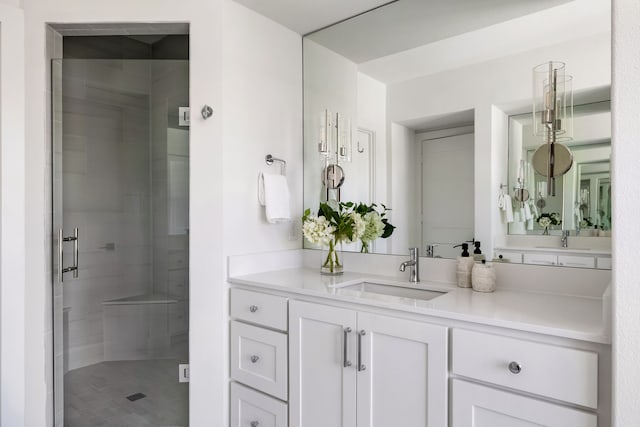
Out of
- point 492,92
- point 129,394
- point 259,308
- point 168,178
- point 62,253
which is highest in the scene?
point 492,92

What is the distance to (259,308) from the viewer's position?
5.86 feet

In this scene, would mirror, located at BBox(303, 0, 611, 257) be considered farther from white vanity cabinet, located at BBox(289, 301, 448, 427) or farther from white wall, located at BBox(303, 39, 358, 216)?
white vanity cabinet, located at BBox(289, 301, 448, 427)

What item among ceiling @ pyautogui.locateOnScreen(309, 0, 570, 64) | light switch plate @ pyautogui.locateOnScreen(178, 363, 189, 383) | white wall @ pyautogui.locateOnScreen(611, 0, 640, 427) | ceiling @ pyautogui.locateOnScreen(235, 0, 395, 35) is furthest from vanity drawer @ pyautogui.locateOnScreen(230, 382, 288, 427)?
ceiling @ pyautogui.locateOnScreen(235, 0, 395, 35)

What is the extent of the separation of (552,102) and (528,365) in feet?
3.30

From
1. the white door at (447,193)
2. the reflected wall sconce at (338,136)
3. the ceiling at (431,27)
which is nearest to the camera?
the ceiling at (431,27)

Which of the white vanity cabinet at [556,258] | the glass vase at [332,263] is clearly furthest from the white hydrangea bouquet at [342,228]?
the white vanity cabinet at [556,258]

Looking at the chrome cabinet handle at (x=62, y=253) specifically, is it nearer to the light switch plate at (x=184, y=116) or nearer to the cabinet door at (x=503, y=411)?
the light switch plate at (x=184, y=116)

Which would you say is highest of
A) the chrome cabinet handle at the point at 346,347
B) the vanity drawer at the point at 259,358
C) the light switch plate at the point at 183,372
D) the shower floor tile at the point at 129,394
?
the chrome cabinet handle at the point at 346,347

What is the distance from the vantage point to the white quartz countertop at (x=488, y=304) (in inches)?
43.0

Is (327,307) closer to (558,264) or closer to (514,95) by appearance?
(558,264)

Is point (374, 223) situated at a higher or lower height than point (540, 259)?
higher

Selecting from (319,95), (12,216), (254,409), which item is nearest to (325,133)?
(319,95)

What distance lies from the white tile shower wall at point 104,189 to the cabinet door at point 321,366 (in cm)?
104

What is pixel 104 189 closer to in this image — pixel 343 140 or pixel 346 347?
pixel 343 140
